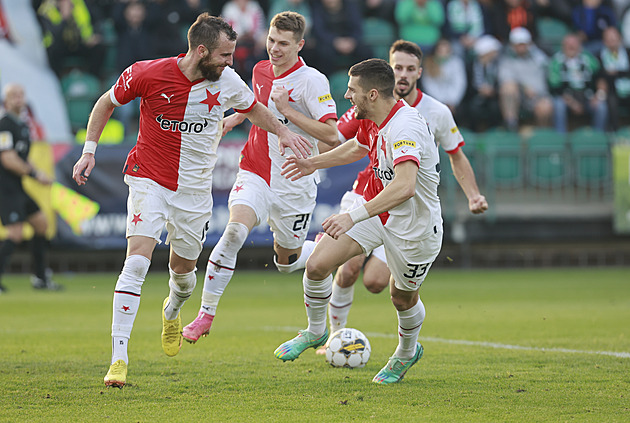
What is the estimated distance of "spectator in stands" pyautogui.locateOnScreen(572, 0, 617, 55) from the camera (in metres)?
19.3

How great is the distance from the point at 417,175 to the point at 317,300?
1.29 m

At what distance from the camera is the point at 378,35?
19609mm

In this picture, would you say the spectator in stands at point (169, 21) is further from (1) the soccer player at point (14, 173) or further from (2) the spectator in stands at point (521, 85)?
(2) the spectator in stands at point (521, 85)

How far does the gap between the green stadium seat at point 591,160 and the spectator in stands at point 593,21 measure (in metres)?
3.78

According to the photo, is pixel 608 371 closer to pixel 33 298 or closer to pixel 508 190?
pixel 33 298

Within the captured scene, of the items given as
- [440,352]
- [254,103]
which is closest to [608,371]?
[440,352]

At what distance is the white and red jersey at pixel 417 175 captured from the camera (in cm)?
570

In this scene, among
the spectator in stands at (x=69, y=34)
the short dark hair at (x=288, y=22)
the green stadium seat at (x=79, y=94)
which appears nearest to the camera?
the short dark hair at (x=288, y=22)

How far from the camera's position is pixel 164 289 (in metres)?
13.4

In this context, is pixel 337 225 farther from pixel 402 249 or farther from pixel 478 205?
pixel 478 205

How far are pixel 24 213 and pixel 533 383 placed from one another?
30.2 feet

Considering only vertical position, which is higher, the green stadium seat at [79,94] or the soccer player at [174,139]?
the soccer player at [174,139]

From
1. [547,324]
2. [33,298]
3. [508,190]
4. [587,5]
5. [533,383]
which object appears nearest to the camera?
[533,383]

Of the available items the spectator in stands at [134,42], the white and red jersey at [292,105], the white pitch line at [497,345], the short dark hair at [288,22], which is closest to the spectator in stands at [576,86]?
the spectator in stands at [134,42]
